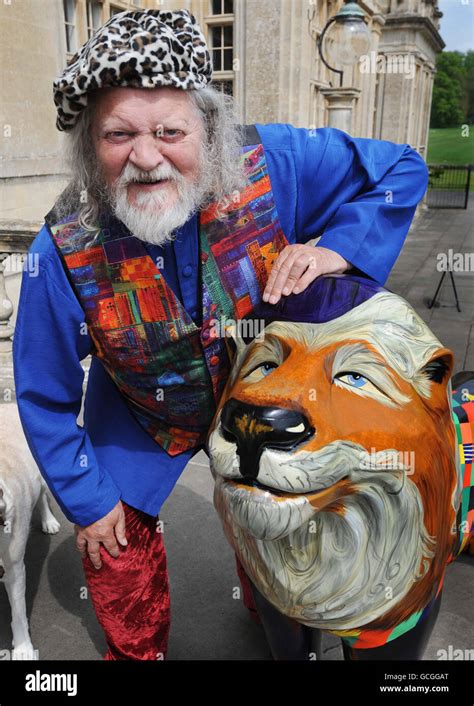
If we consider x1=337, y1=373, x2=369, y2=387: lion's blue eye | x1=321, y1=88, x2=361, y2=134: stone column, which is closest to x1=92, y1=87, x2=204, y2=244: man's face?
x1=337, y1=373, x2=369, y2=387: lion's blue eye

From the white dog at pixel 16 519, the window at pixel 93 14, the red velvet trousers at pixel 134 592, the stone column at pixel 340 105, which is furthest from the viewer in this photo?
the window at pixel 93 14

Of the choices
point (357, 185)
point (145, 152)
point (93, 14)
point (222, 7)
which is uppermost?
point (222, 7)

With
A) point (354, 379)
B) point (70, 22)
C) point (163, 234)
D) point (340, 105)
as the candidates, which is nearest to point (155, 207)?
point (163, 234)

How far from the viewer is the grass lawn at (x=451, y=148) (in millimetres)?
42131

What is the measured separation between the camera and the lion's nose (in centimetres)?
143

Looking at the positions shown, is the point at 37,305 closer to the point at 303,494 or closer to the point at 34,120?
the point at 303,494

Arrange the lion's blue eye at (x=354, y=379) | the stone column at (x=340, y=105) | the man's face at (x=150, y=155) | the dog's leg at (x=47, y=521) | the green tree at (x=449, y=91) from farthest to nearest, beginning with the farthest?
the green tree at (x=449, y=91)
the stone column at (x=340, y=105)
the dog's leg at (x=47, y=521)
the man's face at (x=150, y=155)
the lion's blue eye at (x=354, y=379)

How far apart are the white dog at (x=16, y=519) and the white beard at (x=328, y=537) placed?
1.19 metres

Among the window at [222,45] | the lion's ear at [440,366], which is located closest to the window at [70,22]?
the window at [222,45]

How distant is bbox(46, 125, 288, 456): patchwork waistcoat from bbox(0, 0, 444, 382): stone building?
76 cm

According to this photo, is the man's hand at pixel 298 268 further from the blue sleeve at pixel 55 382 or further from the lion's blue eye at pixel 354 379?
the blue sleeve at pixel 55 382

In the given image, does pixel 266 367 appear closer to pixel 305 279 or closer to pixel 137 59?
pixel 305 279

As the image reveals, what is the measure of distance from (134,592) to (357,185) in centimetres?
157

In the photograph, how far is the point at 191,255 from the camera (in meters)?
1.99
